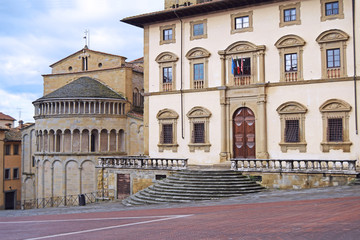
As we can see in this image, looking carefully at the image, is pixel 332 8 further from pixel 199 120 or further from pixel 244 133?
pixel 199 120

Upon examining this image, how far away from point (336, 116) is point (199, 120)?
1000cm

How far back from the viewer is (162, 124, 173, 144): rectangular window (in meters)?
33.6

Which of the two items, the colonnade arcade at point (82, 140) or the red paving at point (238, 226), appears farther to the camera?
the colonnade arcade at point (82, 140)

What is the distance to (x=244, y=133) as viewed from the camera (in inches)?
1217

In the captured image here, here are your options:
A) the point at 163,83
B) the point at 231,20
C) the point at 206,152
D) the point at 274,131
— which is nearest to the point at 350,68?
the point at 274,131

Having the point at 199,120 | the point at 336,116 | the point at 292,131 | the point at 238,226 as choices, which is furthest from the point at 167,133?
the point at 238,226

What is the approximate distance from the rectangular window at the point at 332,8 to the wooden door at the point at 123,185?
58.3ft

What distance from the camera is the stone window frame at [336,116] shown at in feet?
87.7

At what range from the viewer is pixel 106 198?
31703mm

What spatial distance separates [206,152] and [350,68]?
459 inches

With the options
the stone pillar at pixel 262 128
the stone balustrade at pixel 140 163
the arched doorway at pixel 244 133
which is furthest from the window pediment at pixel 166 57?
the stone balustrade at pixel 140 163

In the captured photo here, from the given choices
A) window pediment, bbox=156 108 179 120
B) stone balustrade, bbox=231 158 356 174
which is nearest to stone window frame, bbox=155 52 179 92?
window pediment, bbox=156 108 179 120

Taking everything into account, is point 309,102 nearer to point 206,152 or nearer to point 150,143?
point 206,152

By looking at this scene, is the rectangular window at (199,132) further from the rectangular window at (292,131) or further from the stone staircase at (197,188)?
the rectangular window at (292,131)
